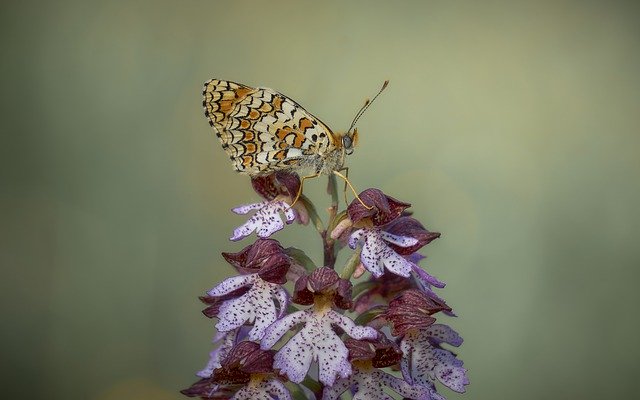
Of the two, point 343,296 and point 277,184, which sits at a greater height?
point 277,184

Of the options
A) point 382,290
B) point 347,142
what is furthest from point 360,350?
point 347,142

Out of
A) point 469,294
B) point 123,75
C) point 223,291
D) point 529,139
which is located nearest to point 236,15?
point 123,75

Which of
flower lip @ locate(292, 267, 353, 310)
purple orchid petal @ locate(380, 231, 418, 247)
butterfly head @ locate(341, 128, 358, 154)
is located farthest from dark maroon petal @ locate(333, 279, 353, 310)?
butterfly head @ locate(341, 128, 358, 154)

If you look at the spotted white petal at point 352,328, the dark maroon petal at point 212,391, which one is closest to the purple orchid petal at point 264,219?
the spotted white petal at point 352,328

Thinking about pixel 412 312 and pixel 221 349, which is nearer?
pixel 412 312

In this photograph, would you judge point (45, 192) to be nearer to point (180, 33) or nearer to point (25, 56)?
point (25, 56)

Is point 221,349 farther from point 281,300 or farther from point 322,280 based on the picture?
point 322,280
